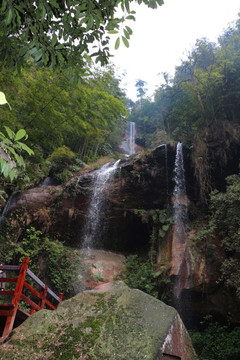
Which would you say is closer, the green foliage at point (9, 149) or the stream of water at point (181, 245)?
the green foliage at point (9, 149)

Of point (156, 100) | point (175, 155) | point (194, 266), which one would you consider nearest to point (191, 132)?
point (175, 155)

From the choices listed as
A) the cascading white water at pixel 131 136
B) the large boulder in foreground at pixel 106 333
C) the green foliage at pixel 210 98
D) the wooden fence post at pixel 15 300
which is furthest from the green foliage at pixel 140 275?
the cascading white water at pixel 131 136

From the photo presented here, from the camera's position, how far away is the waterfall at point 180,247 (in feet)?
25.1

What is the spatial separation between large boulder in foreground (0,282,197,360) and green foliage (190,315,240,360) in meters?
3.98

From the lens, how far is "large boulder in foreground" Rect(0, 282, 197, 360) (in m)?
2.74

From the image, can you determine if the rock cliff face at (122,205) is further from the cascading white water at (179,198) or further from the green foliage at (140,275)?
the green foliage at (140,275)

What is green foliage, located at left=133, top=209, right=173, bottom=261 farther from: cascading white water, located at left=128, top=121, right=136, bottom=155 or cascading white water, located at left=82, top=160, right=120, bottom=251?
cascading white water, located at left=128, top=121, right=136, bottom=155

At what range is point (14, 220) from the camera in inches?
406

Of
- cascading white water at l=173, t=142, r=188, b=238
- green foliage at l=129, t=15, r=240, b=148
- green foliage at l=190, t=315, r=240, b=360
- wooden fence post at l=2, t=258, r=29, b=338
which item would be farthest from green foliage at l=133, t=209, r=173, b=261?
wooden fence post at l=2, t=258, r=29, b=338

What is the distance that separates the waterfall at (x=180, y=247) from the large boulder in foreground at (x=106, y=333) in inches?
190

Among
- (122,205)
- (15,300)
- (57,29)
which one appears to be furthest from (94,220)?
(57,29)

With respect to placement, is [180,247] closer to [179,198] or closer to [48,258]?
[179,198]

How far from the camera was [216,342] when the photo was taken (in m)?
6.48

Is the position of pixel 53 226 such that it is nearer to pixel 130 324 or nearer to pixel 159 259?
pixel 159 259
